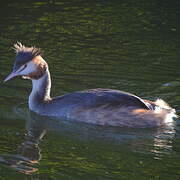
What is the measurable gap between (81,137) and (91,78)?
2.63 m

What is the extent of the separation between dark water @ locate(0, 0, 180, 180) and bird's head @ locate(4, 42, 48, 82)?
2.02 feet

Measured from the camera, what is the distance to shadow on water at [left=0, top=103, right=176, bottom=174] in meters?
8.55

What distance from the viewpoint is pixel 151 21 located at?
1606 cm

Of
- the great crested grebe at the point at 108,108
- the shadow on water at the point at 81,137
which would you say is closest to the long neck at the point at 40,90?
the shadow on water at the point at 81,137

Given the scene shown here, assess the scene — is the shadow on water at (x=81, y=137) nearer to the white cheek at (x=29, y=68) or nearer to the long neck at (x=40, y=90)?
the long neck at (x=40, y=90)

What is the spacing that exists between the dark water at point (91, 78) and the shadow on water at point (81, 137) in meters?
0.01

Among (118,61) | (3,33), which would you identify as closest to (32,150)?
(118,61)

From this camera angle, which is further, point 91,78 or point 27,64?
point 91,78

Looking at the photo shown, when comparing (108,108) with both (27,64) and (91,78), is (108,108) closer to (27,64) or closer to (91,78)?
(27,64)

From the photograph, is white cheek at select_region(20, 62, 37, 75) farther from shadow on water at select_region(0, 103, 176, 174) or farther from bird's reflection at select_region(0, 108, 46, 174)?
bird's reflection at select_region(0, 108, 46, 174)

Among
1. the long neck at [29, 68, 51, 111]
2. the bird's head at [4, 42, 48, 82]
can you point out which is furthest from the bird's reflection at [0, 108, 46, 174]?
the bird's head at [4, 42, 48, 82]

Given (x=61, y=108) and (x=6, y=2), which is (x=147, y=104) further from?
(x=6, y=2)

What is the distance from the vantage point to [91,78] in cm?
1193

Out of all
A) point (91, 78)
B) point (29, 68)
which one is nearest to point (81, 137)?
point (29, 68)
